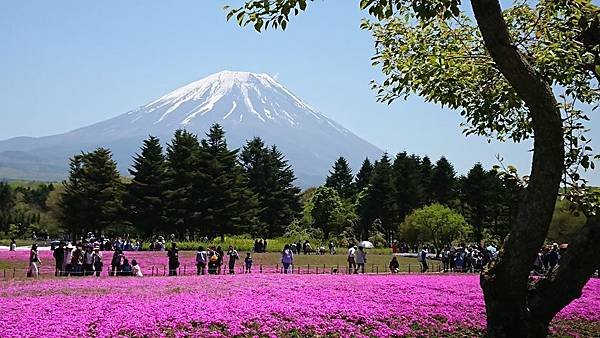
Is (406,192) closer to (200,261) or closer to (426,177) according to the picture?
(426,177)

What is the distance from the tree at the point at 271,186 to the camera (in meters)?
83.9

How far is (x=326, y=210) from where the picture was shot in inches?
3211

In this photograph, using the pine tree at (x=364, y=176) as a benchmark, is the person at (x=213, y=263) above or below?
below

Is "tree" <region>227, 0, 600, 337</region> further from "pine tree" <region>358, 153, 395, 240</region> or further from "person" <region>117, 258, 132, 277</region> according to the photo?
"pine tree" <region>358, 153, 395, 240</region>

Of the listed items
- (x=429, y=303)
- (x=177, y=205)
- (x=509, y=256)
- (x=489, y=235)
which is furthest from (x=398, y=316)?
(x=489, y=235)

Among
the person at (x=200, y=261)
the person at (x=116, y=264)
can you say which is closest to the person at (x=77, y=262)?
the person at (x=116, y=264)

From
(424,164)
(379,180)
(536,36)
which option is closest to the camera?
(536,36)

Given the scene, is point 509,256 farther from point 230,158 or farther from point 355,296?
point 230,158

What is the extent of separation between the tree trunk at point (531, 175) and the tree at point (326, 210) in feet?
243

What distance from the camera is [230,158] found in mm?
72125

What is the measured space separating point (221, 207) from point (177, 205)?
16.3 feet

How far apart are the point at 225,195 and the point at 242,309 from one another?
53.0 meters

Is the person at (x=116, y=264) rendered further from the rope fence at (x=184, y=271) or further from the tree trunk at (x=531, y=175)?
the tree trunk at (x=531, y=175)

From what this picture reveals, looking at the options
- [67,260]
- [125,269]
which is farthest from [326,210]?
[67,260]
